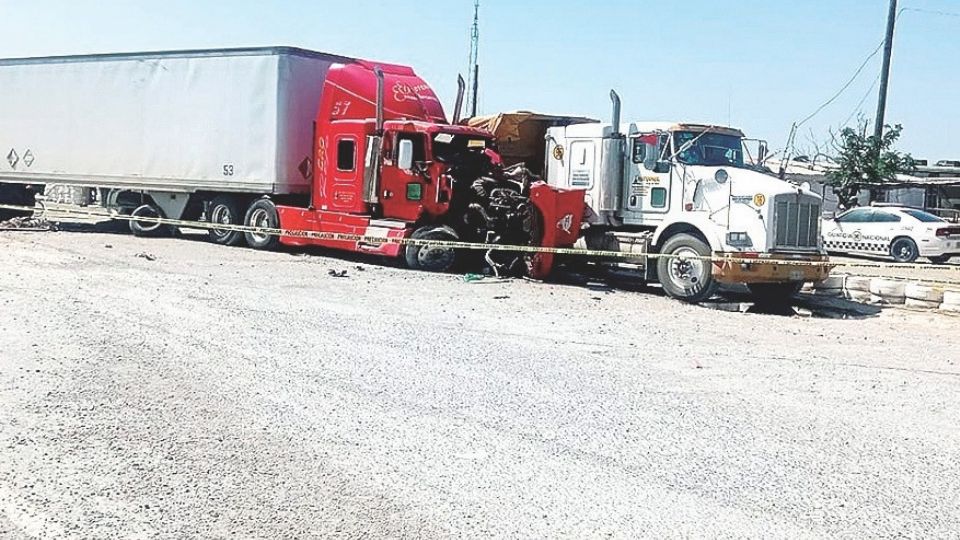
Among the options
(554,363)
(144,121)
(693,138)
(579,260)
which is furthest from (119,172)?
(554,363)

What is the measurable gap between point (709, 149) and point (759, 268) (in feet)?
7.30

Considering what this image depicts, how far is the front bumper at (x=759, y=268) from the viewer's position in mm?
14297

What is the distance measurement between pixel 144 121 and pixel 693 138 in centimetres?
1266

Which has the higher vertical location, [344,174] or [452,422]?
[344,174]

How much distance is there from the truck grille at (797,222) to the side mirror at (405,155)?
21.8ft

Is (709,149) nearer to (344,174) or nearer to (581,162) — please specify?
(581,162)

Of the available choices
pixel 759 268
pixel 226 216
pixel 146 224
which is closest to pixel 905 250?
pixel 759 268

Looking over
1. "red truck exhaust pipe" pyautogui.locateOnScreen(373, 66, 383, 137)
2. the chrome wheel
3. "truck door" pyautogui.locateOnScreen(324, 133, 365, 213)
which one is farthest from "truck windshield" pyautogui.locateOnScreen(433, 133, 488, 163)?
the chrome wheel

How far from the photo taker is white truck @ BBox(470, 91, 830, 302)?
47.4 feet

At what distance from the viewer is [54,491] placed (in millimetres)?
5395

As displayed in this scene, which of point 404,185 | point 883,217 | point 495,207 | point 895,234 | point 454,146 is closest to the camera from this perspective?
point 495,207

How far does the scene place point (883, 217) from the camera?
25.0 meters

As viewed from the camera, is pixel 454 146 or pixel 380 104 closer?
pixel 454 146

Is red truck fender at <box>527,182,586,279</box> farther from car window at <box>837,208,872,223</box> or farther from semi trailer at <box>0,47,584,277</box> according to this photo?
car window at <box>837,208,872,223</box>
